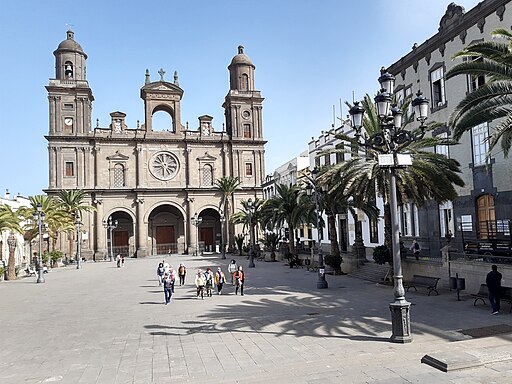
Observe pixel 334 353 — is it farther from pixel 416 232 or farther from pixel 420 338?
pixel 416 232

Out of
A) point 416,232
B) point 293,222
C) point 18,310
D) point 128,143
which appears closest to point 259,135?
point 128,143

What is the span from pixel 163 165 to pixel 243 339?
48.5 metres

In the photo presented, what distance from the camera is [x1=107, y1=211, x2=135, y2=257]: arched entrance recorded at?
182ft

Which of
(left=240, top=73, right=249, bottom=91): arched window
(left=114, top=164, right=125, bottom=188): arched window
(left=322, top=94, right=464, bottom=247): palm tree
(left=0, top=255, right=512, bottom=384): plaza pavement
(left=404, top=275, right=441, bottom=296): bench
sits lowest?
(left=0, top=255, right=512, bottom=384): plaza pavement

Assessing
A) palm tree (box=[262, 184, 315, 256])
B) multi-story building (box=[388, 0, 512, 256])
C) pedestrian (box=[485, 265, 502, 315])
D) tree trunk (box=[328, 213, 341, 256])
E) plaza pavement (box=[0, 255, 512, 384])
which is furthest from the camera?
palm tree (box=[262, 184, 315, 256])

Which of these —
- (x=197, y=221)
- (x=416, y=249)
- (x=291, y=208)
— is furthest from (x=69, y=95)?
(x=416, y=249)

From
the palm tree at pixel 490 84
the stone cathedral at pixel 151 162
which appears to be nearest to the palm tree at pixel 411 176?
the palm tree at pixel 490 84

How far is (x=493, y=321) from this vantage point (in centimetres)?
1208

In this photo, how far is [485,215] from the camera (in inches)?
859

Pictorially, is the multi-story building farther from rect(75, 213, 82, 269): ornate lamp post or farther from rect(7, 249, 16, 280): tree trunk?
rect(75, 213, 82, 269): ornate lamp post

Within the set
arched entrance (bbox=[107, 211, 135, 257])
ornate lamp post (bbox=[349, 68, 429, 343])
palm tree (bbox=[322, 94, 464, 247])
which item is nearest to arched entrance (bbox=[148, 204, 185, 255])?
Result: arched entrance (bbox=[107, 211, 135, 257])

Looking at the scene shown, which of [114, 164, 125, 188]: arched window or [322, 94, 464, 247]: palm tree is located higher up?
[114, 164, 125, 188]: arched window

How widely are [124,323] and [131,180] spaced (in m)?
44.0

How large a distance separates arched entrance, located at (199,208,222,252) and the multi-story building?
3615 centimetres
